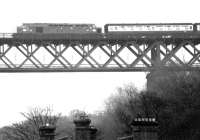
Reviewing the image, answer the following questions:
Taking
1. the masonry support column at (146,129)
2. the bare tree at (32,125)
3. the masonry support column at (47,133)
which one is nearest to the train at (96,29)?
the bare tree at (32,125)

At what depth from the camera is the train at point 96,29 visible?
207 ft

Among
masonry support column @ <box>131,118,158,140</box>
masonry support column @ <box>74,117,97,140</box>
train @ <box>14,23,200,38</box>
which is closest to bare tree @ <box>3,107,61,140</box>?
train @ <box>14,23,200,38</box>

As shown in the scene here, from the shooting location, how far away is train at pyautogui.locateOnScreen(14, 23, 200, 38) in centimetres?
6312

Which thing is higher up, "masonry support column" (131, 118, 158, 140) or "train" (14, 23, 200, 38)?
"train" (14, 23, 200, 38)

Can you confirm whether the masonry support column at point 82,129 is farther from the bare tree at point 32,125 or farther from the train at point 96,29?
the train at point 96,29

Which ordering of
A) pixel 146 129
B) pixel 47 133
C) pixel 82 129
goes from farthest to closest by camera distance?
pixel 47 133
pixel 82 129
pixel 146 129

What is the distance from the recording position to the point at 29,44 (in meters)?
63.3

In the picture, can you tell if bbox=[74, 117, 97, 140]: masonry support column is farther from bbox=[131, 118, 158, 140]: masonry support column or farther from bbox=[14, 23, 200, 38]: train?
bbox=[14, 23, 200, 38]: train

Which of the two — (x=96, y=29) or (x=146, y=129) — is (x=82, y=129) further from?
(x=96, y=29)

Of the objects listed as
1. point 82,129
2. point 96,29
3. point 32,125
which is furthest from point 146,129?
point 96,29

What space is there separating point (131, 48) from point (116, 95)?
23.6 metres

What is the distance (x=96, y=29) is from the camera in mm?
64438

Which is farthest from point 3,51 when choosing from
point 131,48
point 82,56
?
point 131,48

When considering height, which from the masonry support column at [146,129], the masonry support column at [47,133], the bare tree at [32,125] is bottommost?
the bare tree at [32,125]
